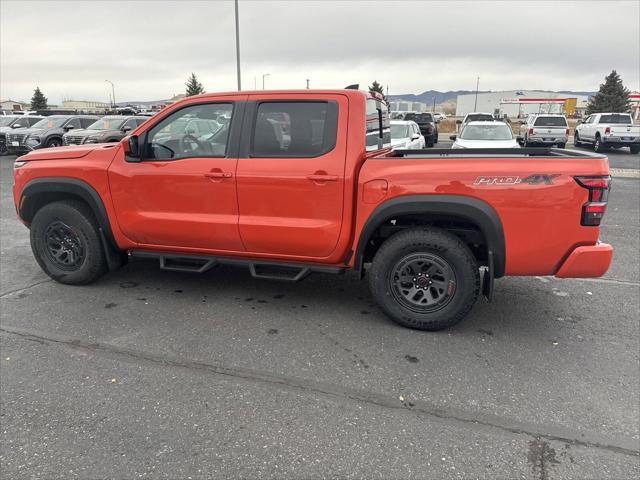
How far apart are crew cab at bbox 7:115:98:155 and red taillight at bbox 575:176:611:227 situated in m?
18.7

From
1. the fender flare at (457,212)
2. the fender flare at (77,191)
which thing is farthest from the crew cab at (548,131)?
the fender flare at (77,191)

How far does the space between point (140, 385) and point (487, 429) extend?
6.99 ft

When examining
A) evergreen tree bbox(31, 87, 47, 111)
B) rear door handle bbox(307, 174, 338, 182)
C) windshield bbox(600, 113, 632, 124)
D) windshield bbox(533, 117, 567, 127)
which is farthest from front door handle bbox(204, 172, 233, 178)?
evergreen tree bbox(31, 87, 47, 111)

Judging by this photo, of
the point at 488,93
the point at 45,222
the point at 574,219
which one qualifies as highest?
the point at 488,93

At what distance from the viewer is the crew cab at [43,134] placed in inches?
695

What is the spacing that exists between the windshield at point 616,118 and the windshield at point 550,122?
7.72 ft

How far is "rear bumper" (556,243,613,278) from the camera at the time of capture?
11.1 feet

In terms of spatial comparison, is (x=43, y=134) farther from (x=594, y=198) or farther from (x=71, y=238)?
(x=594, y=198)

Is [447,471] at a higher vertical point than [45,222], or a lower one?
lower

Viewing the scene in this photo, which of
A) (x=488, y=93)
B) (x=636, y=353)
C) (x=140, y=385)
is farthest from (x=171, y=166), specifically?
(x=488, y=93)

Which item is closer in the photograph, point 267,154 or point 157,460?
point 157,460

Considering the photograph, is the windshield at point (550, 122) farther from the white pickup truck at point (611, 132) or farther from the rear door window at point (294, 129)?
the rear door window at point (294, 129)

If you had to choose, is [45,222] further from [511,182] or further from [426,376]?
[511,182]

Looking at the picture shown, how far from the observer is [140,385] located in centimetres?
305
